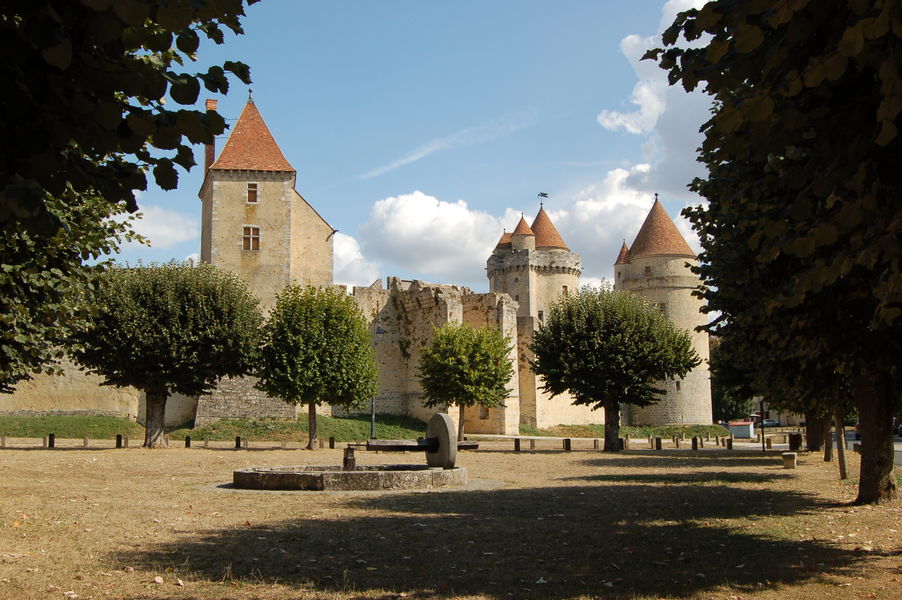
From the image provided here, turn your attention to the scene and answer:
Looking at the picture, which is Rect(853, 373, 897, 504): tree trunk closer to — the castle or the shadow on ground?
the shadow on ground

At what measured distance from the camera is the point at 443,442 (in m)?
16.9

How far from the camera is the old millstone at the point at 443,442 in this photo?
16797mm

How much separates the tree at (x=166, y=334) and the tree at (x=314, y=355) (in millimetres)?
973

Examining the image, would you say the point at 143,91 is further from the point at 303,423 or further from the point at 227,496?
the point at 303,423

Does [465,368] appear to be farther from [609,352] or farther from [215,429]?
[215,429]

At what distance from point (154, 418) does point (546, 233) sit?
45454 millimetres

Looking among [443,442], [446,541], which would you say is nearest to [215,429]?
[443,442]

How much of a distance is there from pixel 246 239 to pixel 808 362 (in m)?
34.3

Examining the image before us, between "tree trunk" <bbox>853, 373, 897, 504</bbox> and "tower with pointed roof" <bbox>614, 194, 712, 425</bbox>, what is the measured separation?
43.5 m

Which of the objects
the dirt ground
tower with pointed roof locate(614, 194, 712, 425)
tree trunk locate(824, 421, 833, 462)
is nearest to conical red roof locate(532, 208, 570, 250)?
tower with pointed roof locate(614, 194, 712, 425)

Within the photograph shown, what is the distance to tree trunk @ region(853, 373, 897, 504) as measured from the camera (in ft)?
40.5

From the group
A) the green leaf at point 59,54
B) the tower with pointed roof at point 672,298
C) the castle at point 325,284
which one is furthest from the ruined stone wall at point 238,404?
the green leaf at point 59,54

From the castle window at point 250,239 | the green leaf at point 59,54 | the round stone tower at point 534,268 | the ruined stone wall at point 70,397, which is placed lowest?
the ruined stone wall at point 70,397

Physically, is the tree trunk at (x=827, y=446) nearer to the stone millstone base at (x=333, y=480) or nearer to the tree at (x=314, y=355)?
the stone millstone base at (x=333, y=480)
